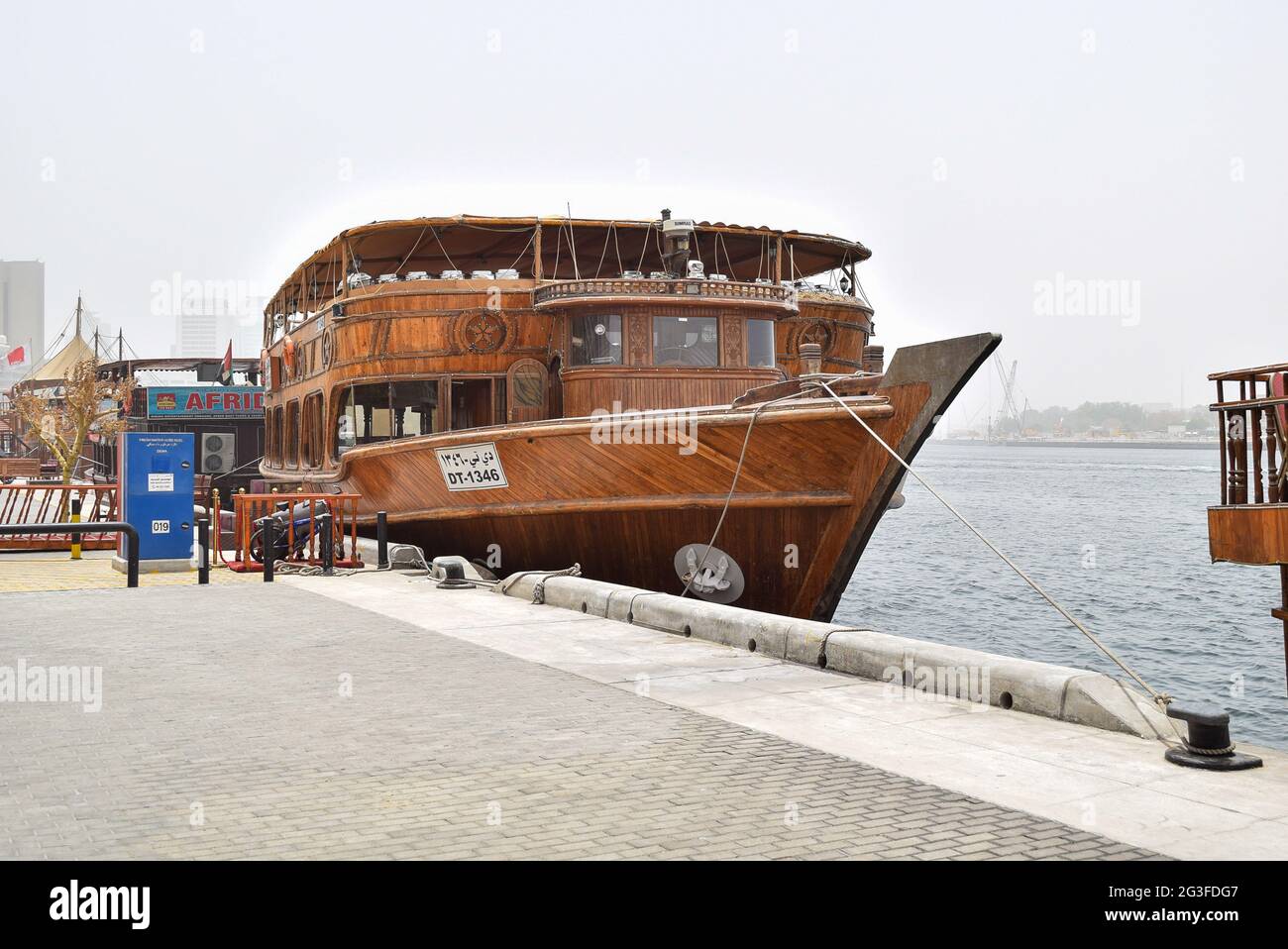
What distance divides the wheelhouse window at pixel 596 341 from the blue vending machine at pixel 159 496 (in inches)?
208

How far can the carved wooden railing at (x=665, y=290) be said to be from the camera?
16.1 m

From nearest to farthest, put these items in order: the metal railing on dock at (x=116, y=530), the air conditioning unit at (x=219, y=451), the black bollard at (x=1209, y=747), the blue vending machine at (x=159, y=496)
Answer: the black bollard at (x=1209, y=747) → the metal railing on dock at (x=116, y=530) → the blue vending machine at (x=159, y=496) → the air conditioning unit at (x=219, y=451)

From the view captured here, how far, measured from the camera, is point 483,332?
17359mm

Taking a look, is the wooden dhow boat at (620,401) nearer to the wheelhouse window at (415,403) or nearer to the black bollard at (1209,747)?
the wheelhouse window at (415,403)

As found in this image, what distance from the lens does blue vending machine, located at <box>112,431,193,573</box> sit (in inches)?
622

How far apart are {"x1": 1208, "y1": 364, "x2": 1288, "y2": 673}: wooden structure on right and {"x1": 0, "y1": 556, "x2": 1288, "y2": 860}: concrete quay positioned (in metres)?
2.95

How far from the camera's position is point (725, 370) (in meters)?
16.6

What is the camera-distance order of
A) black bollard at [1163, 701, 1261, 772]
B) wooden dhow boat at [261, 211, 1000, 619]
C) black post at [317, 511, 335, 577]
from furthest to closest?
black post at [317, 511, 335, 577], wooden dhow boat at [261, 211, 1000, 619], black bollard at [1163, 701, 1261, 772]

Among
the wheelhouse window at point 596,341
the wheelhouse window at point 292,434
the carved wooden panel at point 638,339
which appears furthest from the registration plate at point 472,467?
the wheelhouse window at point 292,434

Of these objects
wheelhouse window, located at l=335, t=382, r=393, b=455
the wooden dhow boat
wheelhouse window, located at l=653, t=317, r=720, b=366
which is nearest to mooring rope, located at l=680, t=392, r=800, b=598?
the wooden dhow boat

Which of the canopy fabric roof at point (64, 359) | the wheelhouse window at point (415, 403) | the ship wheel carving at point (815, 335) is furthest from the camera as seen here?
the canopy fabric roof at point (64, 359)

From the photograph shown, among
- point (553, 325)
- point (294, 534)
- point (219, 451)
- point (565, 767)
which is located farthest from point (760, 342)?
point (219, 451)

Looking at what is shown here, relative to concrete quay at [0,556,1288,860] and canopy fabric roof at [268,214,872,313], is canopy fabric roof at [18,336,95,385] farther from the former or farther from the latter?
concrete quay at [0,556,1288,860]
